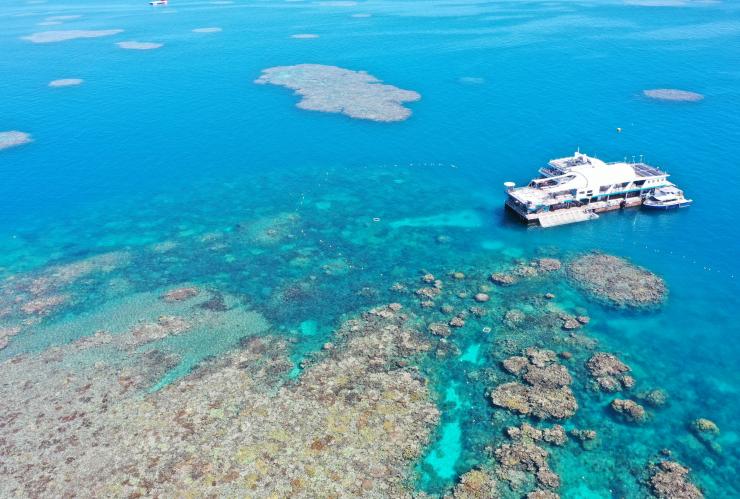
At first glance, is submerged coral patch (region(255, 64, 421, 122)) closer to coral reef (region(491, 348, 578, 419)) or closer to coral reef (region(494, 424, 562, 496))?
coral reef (region(491, 348, 578, 419))

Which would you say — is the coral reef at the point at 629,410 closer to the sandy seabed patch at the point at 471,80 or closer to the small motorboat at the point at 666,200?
the small motorboat at the point at 666,200

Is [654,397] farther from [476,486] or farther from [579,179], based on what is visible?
[579,179]

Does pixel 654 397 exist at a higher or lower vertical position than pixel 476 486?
higher

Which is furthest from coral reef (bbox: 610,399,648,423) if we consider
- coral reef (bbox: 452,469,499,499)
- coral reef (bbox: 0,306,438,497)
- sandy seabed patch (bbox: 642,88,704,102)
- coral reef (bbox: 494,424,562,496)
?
sandy seabed patch (bbox: 642,88,704,102)

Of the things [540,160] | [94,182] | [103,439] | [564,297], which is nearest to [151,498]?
[103,439]

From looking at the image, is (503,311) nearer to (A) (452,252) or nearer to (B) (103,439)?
(A) (452,252)

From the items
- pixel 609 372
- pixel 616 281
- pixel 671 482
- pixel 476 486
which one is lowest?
pixel 476 486

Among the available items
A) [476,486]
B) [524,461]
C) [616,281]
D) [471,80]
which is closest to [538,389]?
[524,461]
